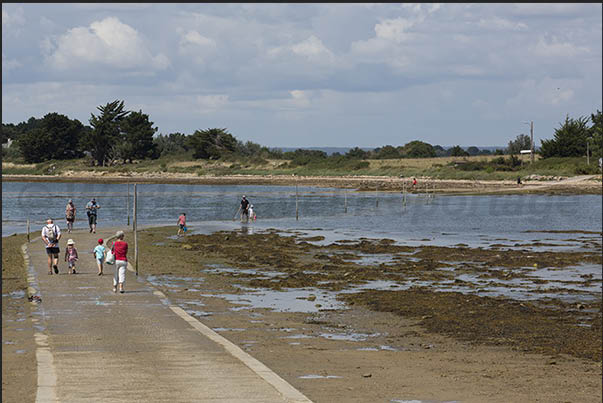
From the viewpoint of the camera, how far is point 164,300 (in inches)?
837

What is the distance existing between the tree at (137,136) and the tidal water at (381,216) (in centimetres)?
4354

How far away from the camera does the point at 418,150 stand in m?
168

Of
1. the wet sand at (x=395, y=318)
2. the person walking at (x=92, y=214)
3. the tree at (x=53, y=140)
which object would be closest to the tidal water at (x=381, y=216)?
the person walking at (x=92, y=214)

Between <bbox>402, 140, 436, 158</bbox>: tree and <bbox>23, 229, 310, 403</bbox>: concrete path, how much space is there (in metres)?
144

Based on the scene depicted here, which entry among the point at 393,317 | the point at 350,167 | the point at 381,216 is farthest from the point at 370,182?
the point at 393,317

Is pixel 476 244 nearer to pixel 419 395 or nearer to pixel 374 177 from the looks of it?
pixel 419 395

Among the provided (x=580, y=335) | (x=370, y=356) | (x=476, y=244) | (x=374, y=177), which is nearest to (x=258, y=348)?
(x=370, y=356)

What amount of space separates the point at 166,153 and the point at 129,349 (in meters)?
150

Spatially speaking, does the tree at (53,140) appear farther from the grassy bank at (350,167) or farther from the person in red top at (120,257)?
the person in red top at (120,257)

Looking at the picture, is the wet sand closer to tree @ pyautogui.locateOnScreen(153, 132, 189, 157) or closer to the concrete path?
the concrete path

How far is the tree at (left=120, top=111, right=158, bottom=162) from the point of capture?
142 m

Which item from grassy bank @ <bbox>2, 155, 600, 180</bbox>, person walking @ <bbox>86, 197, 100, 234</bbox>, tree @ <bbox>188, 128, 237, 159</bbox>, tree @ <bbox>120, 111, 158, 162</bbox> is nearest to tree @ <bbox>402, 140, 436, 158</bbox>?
grassy bank @ <bbox>2, 155, 600, 180</bbox>

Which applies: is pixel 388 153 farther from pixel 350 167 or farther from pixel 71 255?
pixel 71 255

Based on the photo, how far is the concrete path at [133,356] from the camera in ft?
37.4
